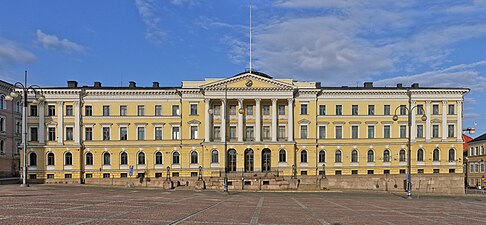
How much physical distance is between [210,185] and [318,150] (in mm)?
20582

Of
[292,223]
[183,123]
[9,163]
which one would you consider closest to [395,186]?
[183,123]

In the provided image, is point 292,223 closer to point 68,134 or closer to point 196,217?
point 196,217

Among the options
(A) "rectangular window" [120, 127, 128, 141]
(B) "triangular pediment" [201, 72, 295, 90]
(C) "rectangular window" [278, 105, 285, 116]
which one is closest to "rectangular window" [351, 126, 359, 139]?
(C) "rectangular window" [278, 105, 285, 116]

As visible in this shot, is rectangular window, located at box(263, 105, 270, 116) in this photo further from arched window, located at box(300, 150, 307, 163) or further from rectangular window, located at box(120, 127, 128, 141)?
rectangular window, located at box(120, 127, 128, 141)

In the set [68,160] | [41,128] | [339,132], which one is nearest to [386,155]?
[339,132]

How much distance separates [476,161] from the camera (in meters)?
85.1

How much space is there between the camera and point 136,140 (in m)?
63.9

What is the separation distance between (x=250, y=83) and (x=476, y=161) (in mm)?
52438

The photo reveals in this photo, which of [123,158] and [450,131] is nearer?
[123,158]

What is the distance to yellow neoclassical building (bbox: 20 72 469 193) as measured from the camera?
62750mm

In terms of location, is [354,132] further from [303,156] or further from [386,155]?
[303,156]

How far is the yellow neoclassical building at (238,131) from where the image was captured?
62750mm

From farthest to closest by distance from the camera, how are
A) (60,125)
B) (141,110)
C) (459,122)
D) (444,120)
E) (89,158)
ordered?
(459,122), (444,120), (141,110), (89,158), (60,125)

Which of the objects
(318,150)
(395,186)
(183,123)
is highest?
(183,123)
